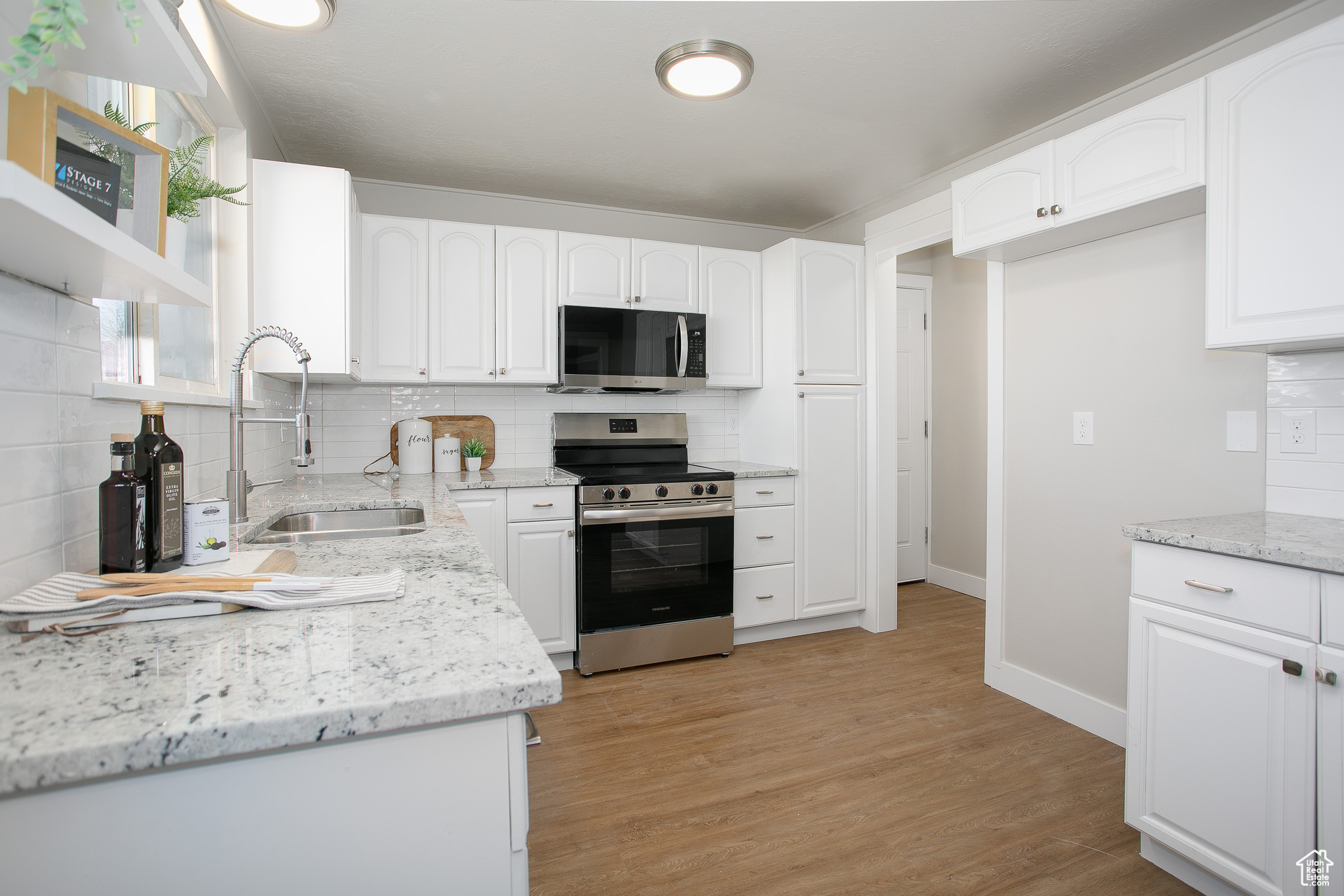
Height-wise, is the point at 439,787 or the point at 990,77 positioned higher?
the point at 990,77

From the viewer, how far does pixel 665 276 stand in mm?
3520

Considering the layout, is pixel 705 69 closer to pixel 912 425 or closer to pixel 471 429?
pixel 471 429

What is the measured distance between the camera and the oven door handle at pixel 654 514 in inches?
117

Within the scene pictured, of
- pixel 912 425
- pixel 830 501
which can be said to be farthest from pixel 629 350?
pixel 912 425

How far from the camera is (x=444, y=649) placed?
30.0 inches

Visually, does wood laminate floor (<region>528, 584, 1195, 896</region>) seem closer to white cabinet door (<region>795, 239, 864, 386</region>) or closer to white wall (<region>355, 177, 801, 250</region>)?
white cabinet door (<region>795, 239, 864, 386</region>)

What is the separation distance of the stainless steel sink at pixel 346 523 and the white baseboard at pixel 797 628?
1.83 meters

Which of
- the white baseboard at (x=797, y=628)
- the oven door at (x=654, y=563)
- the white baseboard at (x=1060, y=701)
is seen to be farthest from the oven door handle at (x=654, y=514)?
the white baseboard at (x=1060, y=701)

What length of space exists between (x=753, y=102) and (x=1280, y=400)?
2056mm

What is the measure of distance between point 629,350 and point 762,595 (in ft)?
4.84

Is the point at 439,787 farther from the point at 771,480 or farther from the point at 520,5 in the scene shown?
the point at 771,480

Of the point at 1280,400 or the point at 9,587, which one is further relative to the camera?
the point at 1280,400

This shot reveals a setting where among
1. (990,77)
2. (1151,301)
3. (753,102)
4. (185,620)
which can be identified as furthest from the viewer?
(753,102)

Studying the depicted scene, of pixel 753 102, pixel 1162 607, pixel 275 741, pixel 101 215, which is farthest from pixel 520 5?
pixel 1162 607
